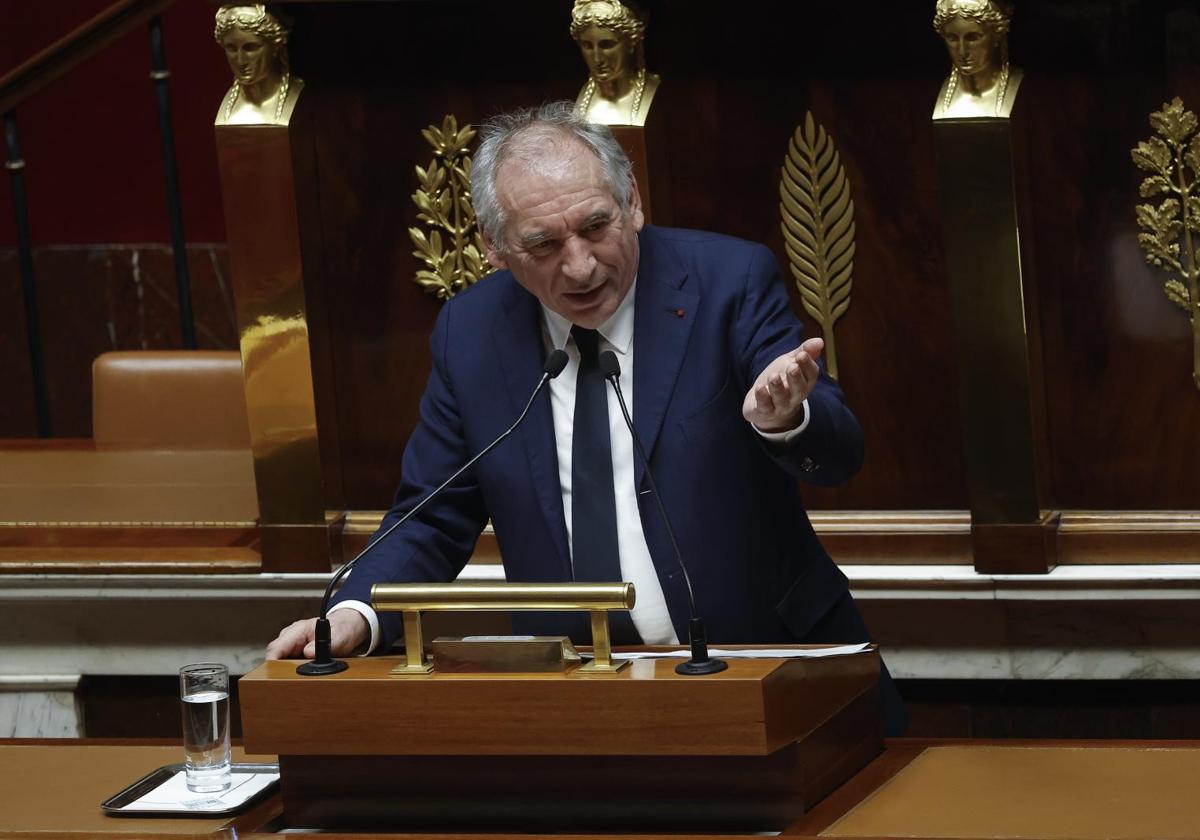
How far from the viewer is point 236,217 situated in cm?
335

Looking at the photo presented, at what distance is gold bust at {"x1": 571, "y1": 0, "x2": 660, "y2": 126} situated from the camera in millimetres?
3086

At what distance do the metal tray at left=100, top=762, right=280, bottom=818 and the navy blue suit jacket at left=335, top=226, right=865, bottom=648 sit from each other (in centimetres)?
24

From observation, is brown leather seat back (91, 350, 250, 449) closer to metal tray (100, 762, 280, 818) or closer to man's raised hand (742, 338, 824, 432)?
metal tray (100, 762, 280, 818)

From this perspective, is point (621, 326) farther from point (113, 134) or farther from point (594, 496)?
point (113, 134)

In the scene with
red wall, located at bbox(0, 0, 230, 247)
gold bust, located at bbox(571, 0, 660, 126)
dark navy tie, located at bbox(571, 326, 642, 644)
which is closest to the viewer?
dark navy tie, located at bbox(571, 326, 642, 644)

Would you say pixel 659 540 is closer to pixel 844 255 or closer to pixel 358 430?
pixel 844 255

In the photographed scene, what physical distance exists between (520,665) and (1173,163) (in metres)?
1.49

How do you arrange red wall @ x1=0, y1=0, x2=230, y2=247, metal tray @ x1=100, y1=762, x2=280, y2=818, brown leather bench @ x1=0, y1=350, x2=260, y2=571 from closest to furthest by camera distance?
metal tray @ x1=100, y1=762, x2=280, y2=818 → brown leather bench @ x1=0, y1=350, x2=260, y2=571 → red wall @ x1=0, y1=0, x2=230, y2=247

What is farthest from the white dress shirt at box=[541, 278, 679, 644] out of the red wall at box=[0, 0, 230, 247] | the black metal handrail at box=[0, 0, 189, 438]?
the red wall at box=[0, 0, 230, 247]

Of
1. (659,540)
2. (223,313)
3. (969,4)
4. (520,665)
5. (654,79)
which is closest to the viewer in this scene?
(520,665)

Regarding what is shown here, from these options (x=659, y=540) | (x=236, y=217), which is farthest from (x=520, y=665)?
(x=236, y=217)

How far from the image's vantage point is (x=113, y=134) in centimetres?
595

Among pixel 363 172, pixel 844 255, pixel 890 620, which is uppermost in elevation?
pixel 363 172

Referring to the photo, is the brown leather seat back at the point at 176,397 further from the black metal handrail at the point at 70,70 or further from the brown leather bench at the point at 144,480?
the black metal handrail at the point at 70,70
